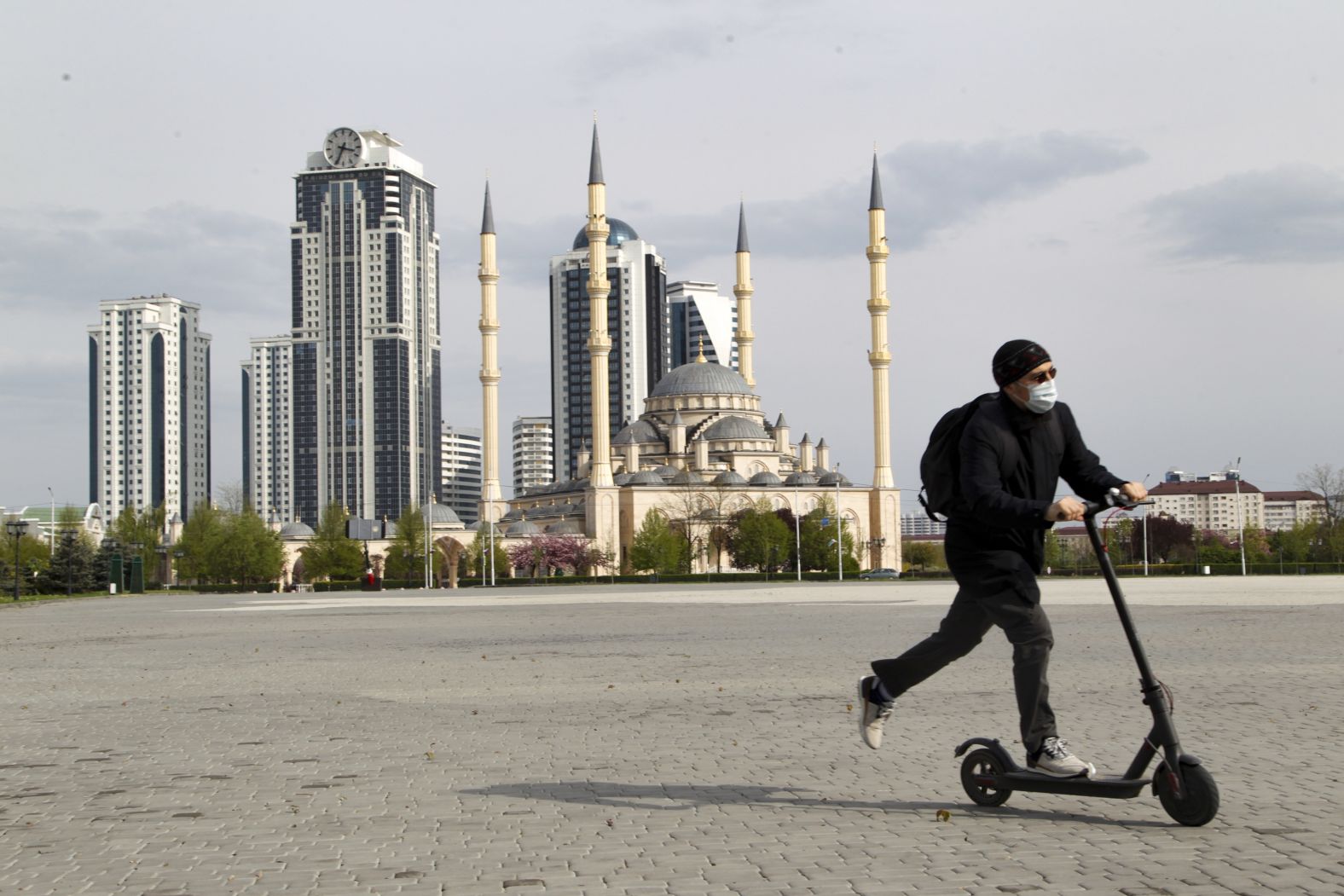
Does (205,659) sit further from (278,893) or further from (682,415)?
(682,415)

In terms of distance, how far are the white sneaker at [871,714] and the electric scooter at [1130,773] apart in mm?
Answer: 378

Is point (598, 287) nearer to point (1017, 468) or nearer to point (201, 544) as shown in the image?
point (201, 544)

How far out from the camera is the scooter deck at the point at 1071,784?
579 cm

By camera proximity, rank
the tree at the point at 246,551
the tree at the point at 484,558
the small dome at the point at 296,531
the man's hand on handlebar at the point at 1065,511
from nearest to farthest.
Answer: the man's hand on handlebar at the point at 1065,511 → the tree at the point at 246,551 → the tree at the point at 484,558 → the small dome at the point at 296,531

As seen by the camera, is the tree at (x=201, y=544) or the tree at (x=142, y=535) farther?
the tree at (x=142, y=535)

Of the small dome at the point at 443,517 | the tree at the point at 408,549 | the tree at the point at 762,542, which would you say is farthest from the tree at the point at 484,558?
the small dome at the point at 443,517

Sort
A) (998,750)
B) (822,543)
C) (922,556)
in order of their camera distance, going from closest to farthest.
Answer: (998,750)
(822,543)
(922,556)

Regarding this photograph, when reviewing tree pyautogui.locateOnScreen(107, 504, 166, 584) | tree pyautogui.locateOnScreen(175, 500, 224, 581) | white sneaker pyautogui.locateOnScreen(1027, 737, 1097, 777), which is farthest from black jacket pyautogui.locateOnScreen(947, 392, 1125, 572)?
tree pyautogui.locateOnScreen(175, 500, 224, 581)

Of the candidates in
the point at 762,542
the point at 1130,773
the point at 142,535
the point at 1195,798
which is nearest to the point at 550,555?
the point at 762,542

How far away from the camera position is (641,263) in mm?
193750

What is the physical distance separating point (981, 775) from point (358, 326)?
171094mm

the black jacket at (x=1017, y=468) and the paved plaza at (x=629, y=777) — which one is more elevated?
the black jacket at (x=1017, y=468)

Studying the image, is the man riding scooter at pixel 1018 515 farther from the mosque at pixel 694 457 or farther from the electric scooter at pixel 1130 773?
the mosque at pixel 694 457

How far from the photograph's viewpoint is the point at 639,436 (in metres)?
121
